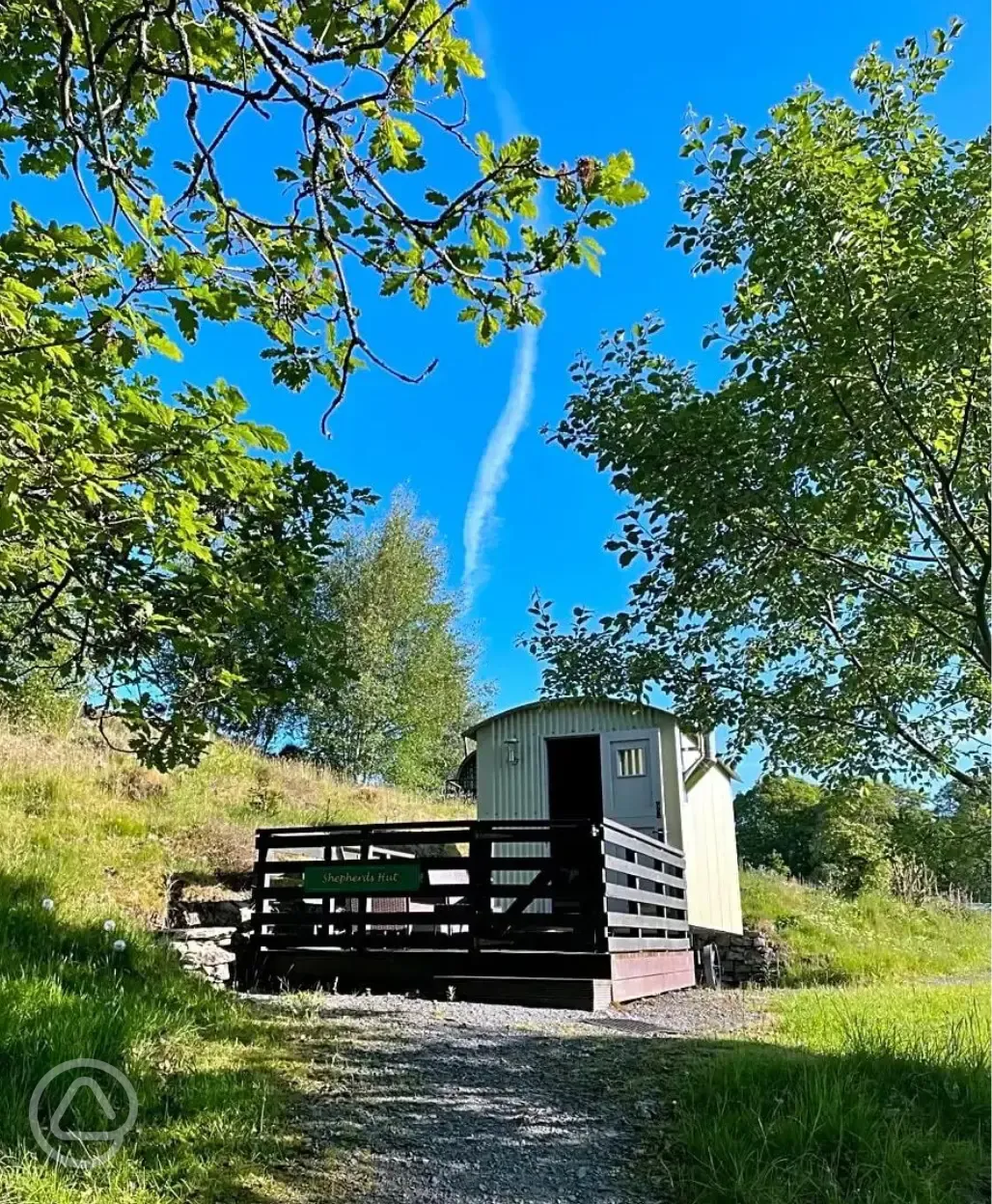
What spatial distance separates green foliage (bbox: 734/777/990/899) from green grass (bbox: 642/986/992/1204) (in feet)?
3.15

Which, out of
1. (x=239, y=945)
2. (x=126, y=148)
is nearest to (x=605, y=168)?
(x=126, y=148)

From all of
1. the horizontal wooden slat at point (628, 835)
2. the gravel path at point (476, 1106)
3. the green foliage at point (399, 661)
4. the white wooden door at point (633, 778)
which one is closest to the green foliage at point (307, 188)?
the gravel path at point (476, 1106)

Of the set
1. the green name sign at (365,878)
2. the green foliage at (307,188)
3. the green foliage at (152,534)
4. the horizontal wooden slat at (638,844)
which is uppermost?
the green foliage at (307,188)

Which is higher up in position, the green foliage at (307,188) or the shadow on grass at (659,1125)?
the green foliage at (307,188)

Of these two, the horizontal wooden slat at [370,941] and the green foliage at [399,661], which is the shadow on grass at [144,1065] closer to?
the horizontal wooden slat at [370,941]

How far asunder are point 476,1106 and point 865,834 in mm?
13842

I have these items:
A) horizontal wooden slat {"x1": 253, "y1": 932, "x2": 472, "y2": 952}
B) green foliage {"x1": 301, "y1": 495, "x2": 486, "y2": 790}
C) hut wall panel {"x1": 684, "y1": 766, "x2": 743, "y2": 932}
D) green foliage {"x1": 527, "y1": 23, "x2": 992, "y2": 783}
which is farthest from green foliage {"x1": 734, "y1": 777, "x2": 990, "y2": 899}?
green foliage {"x1": 301, "y1": 495, "x2": 486, "y2": 790}

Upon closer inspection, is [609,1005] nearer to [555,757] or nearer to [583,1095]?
[583,1095]

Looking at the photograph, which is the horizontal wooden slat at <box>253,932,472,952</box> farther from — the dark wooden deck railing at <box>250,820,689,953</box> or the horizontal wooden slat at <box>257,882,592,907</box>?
the horizontal wooden slat at <box>257,882,592,907</box>

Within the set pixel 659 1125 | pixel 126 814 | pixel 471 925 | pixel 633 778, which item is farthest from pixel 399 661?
pixel 659 1125

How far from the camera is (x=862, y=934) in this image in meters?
12.9

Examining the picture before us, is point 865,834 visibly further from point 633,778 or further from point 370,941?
point 370,941

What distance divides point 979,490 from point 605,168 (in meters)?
3.06

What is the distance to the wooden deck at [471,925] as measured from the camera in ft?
21.4
